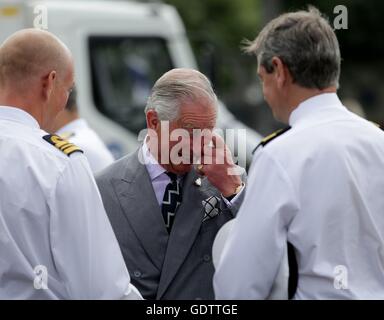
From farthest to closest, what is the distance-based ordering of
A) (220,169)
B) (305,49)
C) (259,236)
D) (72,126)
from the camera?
1. (72,126)
2. (220,169)
3. (305,49)
4. (259,236)

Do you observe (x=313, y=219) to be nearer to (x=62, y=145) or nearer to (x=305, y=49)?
(x=305, y=49)

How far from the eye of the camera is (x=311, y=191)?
267 cm

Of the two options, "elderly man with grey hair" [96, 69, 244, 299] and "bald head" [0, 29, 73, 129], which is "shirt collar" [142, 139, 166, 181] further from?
"bald head" [0, 29, 73, 129]

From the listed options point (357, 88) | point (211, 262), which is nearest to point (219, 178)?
point (211, 262)

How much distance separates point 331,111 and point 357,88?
23950 millimetres

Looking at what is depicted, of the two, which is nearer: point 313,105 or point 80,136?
point 313,105

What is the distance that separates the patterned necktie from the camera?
3.34 meters

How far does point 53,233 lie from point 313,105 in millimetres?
963

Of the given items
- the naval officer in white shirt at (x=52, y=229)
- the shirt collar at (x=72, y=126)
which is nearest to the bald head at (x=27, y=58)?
the naval officer in white shirt at (x=52, y=229)

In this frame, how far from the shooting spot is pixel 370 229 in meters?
2.74

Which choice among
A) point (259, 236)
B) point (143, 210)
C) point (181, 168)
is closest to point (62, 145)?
point (143, 210)

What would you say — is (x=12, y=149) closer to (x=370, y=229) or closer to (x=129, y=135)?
(x=370, y=229)

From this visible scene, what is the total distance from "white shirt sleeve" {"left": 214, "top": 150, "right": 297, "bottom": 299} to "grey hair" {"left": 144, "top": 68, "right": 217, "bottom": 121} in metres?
0.67
